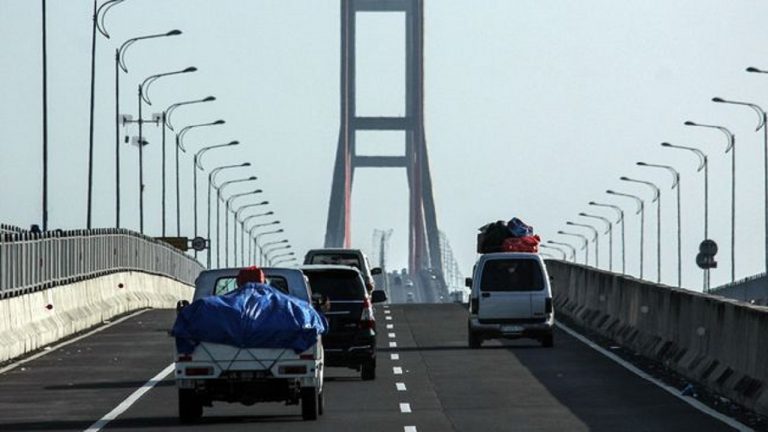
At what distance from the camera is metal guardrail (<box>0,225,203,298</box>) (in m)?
38.4

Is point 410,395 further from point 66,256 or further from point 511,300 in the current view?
point 66,256

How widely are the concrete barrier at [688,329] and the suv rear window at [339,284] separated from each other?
4536 millimetres

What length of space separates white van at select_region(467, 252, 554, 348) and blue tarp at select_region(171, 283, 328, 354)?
1630cm

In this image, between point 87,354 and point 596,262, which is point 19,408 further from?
point 596,262

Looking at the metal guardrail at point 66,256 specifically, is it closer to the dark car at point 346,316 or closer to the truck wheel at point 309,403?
the dark car at point 346,316

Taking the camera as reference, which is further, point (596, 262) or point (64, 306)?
point (596, 262)

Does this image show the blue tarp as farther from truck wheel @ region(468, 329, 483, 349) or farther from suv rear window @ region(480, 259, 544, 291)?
suv rear window @ region(480, 259, 544, 291)

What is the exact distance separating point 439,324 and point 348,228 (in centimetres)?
9586

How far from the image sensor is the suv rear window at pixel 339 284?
29.8 metres

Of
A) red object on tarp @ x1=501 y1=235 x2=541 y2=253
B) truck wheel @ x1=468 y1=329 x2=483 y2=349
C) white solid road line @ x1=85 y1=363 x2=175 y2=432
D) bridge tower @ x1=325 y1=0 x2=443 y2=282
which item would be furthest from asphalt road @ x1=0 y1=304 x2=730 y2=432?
bridge tower @ x1=325 y1=0 x2=443 y2=282

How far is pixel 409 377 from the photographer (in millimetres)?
31531

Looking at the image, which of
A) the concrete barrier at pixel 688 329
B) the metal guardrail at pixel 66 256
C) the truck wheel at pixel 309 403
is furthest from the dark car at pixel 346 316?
the metal guardrail at pixel 66 256

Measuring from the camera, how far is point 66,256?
4700 centimetres

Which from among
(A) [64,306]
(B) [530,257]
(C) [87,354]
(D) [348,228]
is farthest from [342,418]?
(D) [348,228]
